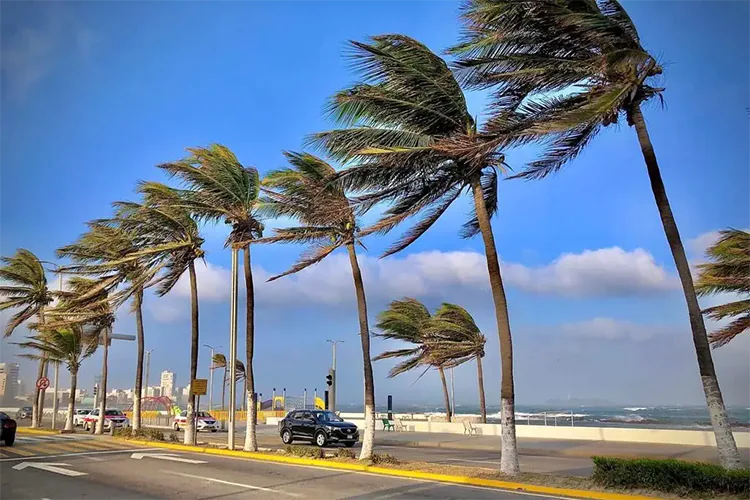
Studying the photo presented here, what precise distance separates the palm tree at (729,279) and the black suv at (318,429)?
13969mm

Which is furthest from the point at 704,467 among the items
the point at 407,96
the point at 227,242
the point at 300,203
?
the point at 227,242

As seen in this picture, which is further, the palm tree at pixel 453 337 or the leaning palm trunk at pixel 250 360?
the palm tree at pixel 453 337

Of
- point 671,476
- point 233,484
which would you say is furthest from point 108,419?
point 671,476

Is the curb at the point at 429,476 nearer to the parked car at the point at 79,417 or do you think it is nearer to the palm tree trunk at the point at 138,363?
the palm tree trunk at the point at 138,363

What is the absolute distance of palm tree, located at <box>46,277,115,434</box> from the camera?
74.7 feet

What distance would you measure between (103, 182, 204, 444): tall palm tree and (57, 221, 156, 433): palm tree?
0.53 meters

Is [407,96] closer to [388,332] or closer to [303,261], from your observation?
[303,261]

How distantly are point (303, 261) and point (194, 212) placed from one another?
6.05 metres

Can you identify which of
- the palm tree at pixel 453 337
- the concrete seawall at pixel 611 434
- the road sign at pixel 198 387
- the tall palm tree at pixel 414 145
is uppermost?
the tall palm tree at pixel 414 145

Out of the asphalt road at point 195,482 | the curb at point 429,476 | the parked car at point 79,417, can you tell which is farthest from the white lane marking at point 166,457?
the parked car at point 79,417

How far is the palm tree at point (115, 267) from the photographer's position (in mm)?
22562

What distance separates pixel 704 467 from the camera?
10.5m

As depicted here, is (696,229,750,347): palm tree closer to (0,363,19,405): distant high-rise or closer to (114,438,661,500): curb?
(114,438,661,500): curb

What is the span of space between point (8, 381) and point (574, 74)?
374 ft
